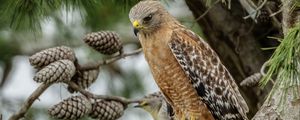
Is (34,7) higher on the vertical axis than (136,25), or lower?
higher

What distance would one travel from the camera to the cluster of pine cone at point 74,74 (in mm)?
4371

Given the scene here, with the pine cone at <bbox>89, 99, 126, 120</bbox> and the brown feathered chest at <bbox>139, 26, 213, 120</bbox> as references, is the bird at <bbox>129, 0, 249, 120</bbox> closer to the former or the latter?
the brown feathered chest at <bbox>139, 26, 213, 120</bbox>

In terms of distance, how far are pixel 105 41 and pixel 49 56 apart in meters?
0.28

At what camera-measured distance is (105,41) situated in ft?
15.4

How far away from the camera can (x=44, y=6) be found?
488 centimetres

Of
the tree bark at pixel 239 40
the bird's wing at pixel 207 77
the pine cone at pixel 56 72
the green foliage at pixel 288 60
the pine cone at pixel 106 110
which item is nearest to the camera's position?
the green foliage at pixel 288 60

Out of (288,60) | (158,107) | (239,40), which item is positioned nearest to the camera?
(288,60)

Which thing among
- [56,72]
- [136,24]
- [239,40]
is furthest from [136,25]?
[239,40]

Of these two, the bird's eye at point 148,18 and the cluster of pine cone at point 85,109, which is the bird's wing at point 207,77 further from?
the cluster of pine cone at point 85,109

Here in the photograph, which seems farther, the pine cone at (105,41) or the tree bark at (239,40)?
the tree bark at (239,40)

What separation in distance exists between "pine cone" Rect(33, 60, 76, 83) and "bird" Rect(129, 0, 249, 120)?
0.47 metres

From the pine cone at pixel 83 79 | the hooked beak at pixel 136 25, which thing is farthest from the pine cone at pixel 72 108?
the hooked beak at pixel 136 25

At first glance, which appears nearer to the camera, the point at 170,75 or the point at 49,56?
the point at 49,56

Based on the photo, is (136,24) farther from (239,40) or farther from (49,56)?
(239,40)
